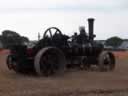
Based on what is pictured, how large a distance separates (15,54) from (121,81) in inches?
166

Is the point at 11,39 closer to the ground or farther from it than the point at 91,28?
closer to the ground

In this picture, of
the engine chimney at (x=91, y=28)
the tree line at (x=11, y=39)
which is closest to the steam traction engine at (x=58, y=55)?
the engine chimney at (x=91, y=28)

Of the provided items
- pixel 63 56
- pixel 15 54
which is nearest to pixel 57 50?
pixel 63 56

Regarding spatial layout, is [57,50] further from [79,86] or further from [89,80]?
[79,86]

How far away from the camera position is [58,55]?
1577 cm

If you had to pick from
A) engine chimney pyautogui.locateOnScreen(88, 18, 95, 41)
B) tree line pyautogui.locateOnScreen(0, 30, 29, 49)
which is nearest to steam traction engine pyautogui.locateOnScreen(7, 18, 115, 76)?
engine chimney pyautogui.locateOnScreen(88, 18, 95, 41)

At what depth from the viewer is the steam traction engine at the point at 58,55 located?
1531 centimetres

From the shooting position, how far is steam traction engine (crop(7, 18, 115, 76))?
50.2 ft

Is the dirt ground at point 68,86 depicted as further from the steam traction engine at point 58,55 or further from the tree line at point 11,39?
the tree line at point 11,39

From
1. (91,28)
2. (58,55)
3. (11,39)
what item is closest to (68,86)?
(58,55)

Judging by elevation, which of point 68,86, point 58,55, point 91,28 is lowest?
point 68,86

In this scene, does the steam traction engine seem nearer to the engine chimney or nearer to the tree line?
the engine chimney

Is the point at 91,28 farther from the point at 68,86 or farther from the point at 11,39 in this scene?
the point at 11,39

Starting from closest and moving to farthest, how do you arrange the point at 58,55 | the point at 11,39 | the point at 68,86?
1. the point at 68,86
2. the point at 58,55
3. the point at 11,39
